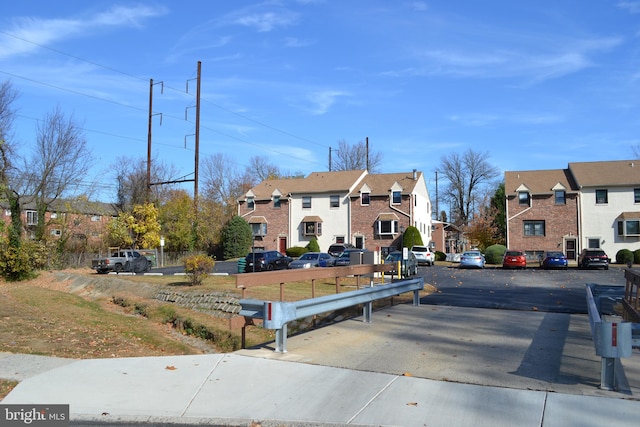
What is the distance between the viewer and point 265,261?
3431 centimetres

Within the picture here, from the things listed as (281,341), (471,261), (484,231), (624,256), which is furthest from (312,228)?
(281,341)

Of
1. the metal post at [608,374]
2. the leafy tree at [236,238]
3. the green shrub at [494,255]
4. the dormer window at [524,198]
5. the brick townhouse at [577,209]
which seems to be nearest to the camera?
the metal post at [608,374]

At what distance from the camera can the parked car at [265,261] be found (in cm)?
3344

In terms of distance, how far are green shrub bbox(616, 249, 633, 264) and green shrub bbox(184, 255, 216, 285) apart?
3909 cm

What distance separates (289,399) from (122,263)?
3216 cm

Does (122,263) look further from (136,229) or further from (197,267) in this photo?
(136,229)

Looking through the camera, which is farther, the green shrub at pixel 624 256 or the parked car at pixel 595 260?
the green shrub at pixel 624 256

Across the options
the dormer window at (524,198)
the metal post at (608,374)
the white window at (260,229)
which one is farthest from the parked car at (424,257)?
the metal post at (608,374)

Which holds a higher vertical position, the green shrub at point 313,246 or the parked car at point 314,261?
the green shrub at point 313,246

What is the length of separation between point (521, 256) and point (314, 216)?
76.5 ft

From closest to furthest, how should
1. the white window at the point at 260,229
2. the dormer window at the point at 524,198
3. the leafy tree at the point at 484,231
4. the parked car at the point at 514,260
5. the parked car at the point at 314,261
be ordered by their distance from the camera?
the parked car at the point at 314,261 < the parked car at the point at 514,260 < the dormer window at the point at 524,198 < the white window at the point at 260,229 < the leafy tree at the point at 484,231

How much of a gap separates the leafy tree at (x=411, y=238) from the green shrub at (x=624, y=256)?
681 inches

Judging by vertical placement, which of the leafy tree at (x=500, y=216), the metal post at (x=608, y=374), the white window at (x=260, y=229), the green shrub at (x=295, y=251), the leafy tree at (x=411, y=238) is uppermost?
the leafy tree at (x=500, y=216)

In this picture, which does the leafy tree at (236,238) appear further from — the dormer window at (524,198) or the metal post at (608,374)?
the metal post at (608,374)
